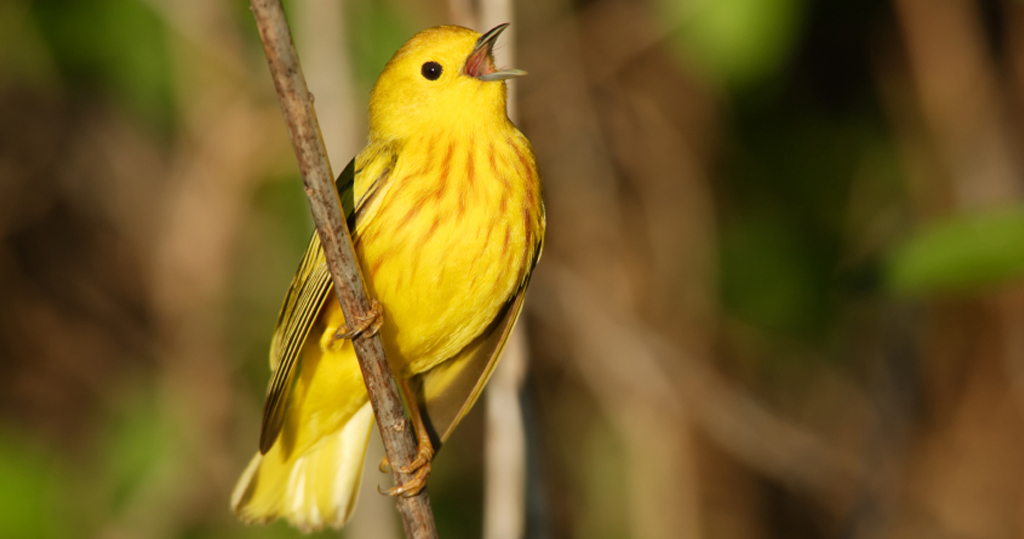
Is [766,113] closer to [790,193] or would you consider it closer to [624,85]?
[790,193]

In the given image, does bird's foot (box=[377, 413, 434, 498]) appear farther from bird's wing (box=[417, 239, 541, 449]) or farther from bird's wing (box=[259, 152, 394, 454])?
bird's wing (box=[259, 152, 394, 454])

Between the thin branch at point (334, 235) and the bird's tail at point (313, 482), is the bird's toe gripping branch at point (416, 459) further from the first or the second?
the bird's tail at point (313, 482)

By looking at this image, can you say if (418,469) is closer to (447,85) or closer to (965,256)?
(447,85)

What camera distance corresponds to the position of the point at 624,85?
4.55m

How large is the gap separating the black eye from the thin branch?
820 millimetres

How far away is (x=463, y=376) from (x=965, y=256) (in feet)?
4.58

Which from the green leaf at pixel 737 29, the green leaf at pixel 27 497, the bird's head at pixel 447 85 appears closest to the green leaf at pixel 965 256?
the green leaf at pixel 737 29

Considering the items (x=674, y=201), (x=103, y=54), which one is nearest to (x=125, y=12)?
(x=103, y=54)

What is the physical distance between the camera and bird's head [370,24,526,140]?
2.37 meters

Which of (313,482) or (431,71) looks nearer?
(431,71)

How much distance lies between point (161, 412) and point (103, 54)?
152 cm

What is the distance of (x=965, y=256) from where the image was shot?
246cm

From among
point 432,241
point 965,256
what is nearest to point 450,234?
point 432,241

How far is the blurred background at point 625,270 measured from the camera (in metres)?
4.13
